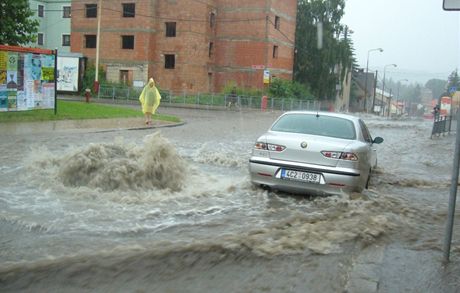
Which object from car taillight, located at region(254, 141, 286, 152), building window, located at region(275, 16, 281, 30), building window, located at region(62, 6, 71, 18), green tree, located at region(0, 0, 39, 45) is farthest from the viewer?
building window, located at region(62, 6, 71, 18)

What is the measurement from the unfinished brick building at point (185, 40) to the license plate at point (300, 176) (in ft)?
140

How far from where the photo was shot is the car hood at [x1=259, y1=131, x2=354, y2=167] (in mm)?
7988

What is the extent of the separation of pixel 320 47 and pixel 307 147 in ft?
178

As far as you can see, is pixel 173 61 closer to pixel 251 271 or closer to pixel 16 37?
pixel 16 37

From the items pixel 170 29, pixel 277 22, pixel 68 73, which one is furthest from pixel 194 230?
pixel 277 22

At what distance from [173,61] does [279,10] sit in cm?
1191

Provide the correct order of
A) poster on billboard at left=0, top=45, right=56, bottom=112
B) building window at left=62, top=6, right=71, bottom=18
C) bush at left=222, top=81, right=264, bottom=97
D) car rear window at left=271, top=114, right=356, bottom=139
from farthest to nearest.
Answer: building window at left=62, top=6, right=71, bottom=18, bush at left=222, top=81, right=264, bottom=97, poster on billboard at left=0, top=45, right=56, bottom=112, car rear window at left=271, top=114, right=356, bottom=139

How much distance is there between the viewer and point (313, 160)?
802cm

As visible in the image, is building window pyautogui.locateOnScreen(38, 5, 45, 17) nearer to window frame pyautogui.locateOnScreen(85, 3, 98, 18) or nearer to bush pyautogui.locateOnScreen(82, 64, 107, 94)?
window frame pyautogui.locateOnScreen(85, 3, 98, 18)

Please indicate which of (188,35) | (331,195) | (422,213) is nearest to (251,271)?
(331,195)

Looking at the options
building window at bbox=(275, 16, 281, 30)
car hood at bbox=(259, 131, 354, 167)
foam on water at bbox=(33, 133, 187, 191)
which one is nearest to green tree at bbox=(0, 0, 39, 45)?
foam on water at bbox=(33, 133, 187, 191)

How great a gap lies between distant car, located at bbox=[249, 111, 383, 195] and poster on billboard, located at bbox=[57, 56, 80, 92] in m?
38.1

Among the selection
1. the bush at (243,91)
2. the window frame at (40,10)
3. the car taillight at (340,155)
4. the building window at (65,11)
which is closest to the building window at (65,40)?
the building window at (65,11)

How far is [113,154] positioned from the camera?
9000mm
